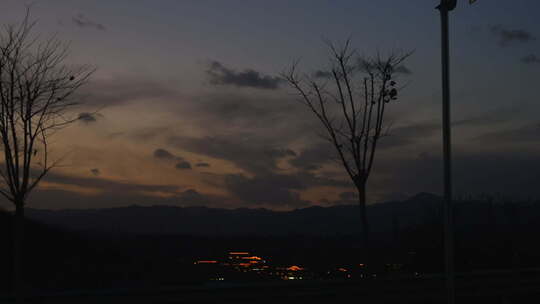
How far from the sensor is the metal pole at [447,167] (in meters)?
10.5

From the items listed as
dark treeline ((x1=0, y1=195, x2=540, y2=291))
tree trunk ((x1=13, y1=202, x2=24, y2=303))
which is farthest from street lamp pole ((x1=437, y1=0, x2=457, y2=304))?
dark treeline ((x1=0, y1=195, x2=540, y2=291))

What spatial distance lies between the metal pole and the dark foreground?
3739mm

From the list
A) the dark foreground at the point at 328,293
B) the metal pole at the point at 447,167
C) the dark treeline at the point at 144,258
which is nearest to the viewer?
the metal pole at the point at 447,167

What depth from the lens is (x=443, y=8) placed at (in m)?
11.4

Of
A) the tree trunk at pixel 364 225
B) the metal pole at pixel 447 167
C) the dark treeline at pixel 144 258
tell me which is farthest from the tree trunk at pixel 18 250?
the tree trunk at pixel 364 225

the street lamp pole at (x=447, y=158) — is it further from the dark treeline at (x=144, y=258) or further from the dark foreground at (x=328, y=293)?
the dark treeline at (x=144, y=258)

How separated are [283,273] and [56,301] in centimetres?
1269

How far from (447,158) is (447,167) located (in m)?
0.17

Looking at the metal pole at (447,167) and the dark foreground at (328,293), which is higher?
the metal pole at (447,167)

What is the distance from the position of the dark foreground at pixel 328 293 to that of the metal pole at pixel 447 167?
3.74 meters

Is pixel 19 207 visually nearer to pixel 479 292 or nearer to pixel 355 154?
pixel 355 154

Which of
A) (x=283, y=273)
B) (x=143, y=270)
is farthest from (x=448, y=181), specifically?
(x=143, y=270)

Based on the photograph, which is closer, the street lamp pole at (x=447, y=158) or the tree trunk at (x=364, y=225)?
the street lamp pole at (x=447, y=158)

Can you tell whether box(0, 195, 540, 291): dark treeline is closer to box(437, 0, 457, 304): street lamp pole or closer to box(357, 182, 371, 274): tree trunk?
box(357, 182, 371, 274): tree trunk
